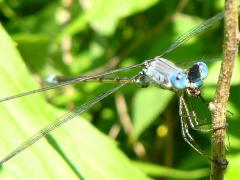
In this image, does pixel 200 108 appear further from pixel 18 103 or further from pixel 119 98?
pixel 18 103

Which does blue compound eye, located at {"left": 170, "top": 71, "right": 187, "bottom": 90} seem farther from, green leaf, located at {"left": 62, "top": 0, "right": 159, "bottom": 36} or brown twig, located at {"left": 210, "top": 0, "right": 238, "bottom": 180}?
green leaf, located at {"left": 62, "top": 0, "right": 159, "bottom": 36}

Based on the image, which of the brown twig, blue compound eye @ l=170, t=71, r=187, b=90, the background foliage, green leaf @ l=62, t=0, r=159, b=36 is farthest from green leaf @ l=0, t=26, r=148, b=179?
green leaf @ l=62, t=0, r=159, b=36

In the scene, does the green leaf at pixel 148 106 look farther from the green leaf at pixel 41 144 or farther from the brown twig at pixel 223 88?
the brown twig at pixel 223 88

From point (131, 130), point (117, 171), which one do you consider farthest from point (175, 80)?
point (131, 130)

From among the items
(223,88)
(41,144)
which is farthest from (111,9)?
(223,88)

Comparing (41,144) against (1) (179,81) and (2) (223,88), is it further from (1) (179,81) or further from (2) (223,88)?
(2) (223,88)

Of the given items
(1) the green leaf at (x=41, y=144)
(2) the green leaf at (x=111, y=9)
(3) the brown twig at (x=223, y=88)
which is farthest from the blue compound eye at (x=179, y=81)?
(2) the green leaf at (x=111, y=9)

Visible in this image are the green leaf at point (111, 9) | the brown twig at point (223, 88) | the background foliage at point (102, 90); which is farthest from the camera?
the green leaf at point (111, 9)
